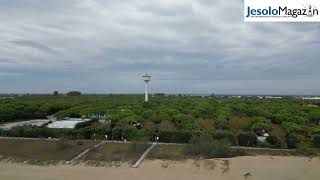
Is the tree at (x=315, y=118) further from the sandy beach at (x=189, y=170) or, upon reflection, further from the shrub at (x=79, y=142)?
the shrub at (x=79, y=142)

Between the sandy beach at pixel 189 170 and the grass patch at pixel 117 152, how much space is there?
1.90m

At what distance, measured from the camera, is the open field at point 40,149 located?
3284cm

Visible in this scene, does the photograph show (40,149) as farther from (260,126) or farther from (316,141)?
(316,141)

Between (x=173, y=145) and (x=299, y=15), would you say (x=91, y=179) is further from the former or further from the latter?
(x=299, y=15)

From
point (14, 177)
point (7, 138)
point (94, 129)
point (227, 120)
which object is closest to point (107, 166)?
point (14, 177)

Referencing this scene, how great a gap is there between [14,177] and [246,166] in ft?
52.2

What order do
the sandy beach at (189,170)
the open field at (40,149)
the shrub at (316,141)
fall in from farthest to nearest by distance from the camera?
the shrub at (316,141) < the open field at (40,149) < the sandy beach at (189,170)

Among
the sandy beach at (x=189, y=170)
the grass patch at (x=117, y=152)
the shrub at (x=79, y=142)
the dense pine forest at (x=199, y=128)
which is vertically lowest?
the sandy beach at (x=189, y=170)

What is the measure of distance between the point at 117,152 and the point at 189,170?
25.6 ft

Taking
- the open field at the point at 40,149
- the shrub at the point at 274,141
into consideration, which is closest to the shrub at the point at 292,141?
the shrub at the point at 274,141

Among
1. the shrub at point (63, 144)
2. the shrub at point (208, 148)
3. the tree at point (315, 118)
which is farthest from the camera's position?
the tree at point (315, 118)

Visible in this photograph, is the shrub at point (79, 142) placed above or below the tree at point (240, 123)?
below

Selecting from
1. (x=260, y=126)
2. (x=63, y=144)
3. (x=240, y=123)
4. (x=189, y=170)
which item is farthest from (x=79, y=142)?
(x=260, y=126)

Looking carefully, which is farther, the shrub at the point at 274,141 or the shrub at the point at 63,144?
the shrub at the point at 274,141
